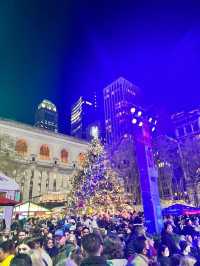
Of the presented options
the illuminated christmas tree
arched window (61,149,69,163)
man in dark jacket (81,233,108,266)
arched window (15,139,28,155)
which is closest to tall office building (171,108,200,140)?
arched window (61,149,69,163)

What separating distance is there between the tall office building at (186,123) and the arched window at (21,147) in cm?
2642

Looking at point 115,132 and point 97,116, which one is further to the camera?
point 97,116

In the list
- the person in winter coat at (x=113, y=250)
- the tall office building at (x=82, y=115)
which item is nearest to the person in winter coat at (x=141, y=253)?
the person in winter coat at (x=113, y=250)

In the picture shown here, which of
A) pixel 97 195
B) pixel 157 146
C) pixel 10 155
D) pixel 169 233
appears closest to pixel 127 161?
pixel 157 146

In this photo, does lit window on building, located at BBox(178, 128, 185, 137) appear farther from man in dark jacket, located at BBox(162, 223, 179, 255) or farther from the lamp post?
man in dark jacket, located at BBox(162, 223, 179, 255)

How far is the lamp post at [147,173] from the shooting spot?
9.53 metres

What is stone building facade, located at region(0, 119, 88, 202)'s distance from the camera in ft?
117

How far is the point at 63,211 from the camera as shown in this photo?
20.3 metres

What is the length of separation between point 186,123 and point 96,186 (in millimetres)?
30555

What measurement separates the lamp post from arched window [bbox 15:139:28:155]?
28.3 m

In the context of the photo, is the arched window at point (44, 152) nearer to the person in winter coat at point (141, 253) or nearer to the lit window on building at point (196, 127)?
the lit window on building at point (196, 127)

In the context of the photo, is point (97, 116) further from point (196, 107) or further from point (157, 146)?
point (157, 146)

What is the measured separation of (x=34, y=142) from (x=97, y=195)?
22.7 metres

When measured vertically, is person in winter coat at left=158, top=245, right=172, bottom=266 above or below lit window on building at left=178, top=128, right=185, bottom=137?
below
